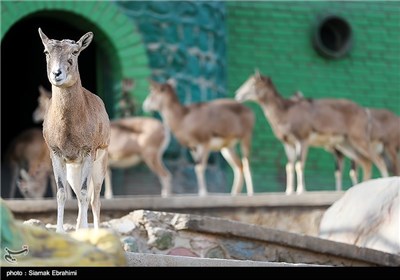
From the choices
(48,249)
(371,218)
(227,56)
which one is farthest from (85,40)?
(227,56)

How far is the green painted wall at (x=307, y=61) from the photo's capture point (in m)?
19.3

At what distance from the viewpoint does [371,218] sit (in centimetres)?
1056

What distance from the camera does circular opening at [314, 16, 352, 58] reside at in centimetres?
1983

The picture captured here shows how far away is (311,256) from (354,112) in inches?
262

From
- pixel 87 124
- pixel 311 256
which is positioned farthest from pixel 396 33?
pixel 87 124

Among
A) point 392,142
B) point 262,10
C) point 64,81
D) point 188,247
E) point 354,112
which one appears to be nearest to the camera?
point 64,81

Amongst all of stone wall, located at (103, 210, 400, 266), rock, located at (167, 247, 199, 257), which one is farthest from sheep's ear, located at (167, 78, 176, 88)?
rock, located at (167, 247, 199, 257)

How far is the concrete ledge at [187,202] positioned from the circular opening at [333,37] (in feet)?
22.7

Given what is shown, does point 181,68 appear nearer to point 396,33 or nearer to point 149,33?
point 149,33

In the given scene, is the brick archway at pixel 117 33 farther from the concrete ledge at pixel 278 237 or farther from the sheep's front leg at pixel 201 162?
the concrete ledge at pixel 278 237

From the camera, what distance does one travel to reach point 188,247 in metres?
9.93

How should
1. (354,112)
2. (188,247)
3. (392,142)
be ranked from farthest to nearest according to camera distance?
(392,142) < (354,112) < (188,247)

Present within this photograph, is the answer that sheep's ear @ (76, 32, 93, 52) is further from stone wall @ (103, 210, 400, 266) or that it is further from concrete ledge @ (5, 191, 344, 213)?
concrete ledge @ (5, 191, 344, 213)

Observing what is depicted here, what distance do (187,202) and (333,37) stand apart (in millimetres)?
8146
